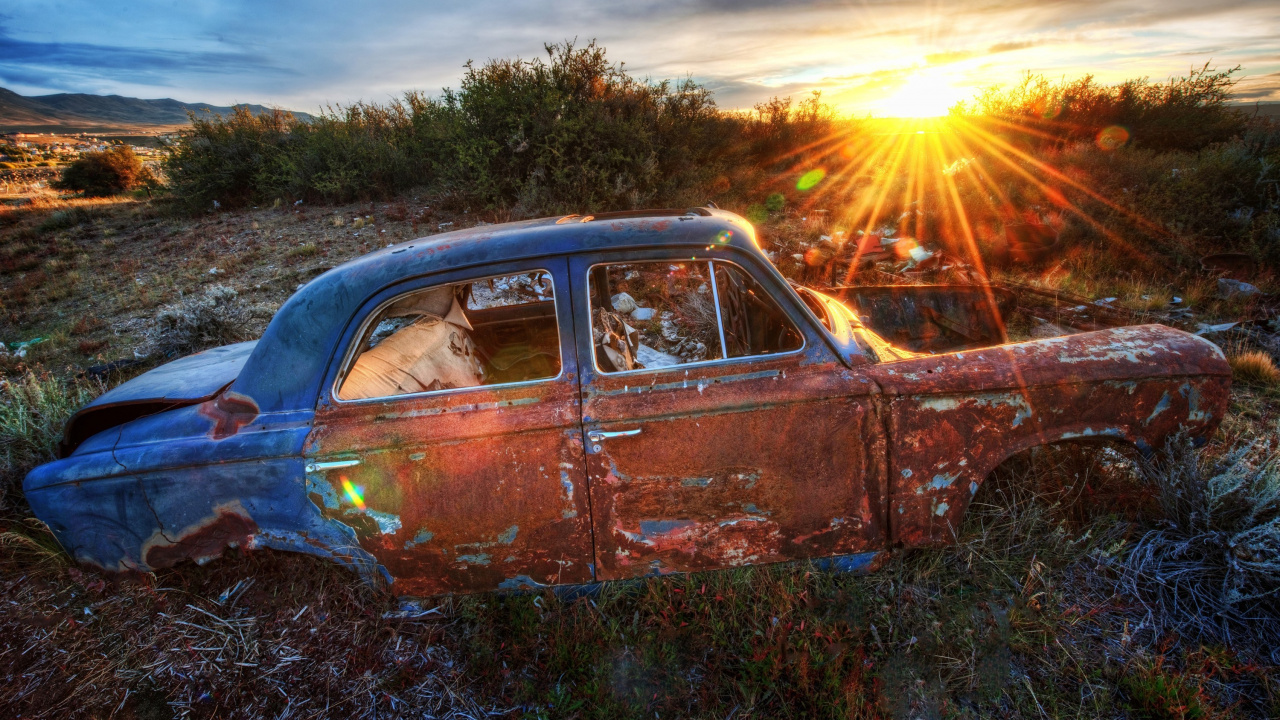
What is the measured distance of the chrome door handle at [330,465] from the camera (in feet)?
6.49

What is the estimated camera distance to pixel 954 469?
2072 mm

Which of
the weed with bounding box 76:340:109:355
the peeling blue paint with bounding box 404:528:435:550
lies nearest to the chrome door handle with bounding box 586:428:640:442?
the peeling blue paint with bounding box 404:528:435:550

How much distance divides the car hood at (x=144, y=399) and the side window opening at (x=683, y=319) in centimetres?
185

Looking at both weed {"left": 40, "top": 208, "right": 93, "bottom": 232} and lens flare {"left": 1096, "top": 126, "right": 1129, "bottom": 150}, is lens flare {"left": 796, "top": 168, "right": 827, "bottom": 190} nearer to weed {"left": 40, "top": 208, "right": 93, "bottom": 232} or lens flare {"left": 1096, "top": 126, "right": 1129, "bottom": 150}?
lens flare {"left": 1096, "top": 126, "right": 1129, "bottom": 150}

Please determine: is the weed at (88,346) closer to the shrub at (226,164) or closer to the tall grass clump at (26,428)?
the tall grass clump at (26,428)

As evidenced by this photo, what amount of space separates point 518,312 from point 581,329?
1.43 metres

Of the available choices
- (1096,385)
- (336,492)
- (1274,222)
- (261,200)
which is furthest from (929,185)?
(261,200)

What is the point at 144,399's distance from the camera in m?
2.29

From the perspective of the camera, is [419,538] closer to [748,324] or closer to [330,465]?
[330,465]

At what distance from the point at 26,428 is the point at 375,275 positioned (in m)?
3.19

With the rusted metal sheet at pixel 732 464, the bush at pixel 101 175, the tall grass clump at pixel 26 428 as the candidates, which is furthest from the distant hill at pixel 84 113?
the rusted metal sheet at pixel 732 464

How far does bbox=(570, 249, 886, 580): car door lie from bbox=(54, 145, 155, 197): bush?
981 inches

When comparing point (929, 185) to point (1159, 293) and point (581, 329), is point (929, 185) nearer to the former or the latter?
point (1159, 293)

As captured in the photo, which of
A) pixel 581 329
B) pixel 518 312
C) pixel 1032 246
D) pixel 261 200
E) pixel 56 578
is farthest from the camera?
pixel 261 200
